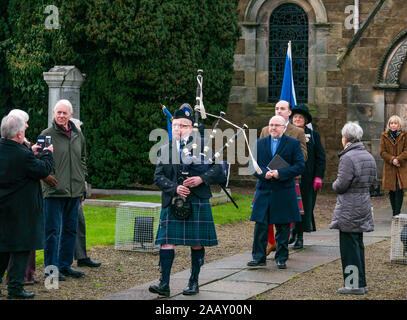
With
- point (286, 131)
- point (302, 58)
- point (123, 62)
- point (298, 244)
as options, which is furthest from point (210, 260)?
point (302, 58)

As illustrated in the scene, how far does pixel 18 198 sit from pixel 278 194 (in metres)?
3.38

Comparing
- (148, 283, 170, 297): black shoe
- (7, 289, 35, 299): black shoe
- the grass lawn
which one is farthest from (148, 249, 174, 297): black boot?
the grass lawn

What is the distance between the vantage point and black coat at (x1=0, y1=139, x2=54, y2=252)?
7.84 meters

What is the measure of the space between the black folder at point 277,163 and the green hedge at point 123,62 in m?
6.74

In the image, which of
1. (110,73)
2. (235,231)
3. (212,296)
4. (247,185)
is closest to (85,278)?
(212,296)

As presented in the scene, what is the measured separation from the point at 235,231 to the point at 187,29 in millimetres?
5200

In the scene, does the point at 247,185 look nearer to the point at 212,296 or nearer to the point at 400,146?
the point at 400,146

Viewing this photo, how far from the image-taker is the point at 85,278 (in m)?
9.21

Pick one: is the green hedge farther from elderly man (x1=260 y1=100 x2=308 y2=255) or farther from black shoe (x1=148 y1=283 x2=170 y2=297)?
black shoe (x1=148 y1=283 x2=170 y2=297)

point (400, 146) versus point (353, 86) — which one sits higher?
point (353, 86)

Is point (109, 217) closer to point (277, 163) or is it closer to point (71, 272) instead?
point (71, 272)

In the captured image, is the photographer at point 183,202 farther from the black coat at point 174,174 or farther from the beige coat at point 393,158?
the beige coat at point 393,158

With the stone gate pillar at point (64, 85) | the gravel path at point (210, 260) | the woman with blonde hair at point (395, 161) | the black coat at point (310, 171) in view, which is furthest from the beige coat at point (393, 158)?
the stone gate pillar at point (64, 85)

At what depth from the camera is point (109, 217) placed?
1416cm
